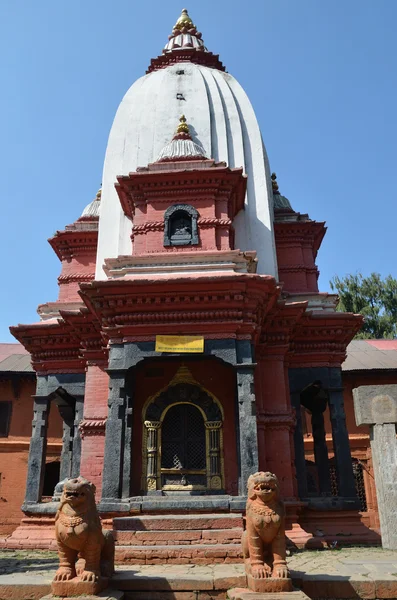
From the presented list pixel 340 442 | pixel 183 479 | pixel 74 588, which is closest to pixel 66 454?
pixel 183 479

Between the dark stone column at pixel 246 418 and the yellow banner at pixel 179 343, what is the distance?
2.77 ft

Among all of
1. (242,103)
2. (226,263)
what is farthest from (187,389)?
(242,103)

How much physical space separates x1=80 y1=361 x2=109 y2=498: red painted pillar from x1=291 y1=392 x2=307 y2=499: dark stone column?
4.71 meters

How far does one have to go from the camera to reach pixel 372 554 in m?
8.46

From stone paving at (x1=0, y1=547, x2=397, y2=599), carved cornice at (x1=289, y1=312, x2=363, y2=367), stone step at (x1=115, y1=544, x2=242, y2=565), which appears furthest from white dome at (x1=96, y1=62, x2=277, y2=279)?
stone step at (x1=115, y1=544, x2=242, y2=565)

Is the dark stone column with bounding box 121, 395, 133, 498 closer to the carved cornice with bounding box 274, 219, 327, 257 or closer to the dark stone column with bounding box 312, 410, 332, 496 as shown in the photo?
the dark stone column with bounding box 312, 410, 332, 496

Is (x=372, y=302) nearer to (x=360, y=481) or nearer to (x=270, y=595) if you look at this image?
(x=360, y=481)

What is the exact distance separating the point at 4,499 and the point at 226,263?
11.9m

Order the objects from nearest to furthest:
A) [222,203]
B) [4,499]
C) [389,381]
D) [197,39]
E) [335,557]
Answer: [335,557] < [222,203] < [4,499] < [389,381] < [197,39]

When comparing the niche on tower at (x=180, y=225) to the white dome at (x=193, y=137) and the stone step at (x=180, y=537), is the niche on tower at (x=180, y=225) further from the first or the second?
the stone step at (x=180, y=537)

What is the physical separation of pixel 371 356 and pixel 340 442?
8.96 m

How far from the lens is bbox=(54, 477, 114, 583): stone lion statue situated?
5.59 metres

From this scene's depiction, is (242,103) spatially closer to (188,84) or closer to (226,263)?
(188,84)

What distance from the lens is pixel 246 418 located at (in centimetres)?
945
